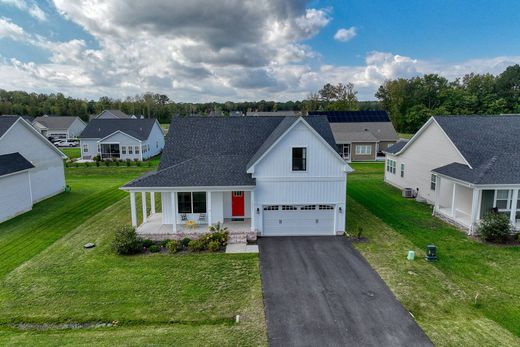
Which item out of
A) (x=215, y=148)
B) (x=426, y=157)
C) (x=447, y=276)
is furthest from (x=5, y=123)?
(x=426, y=157)

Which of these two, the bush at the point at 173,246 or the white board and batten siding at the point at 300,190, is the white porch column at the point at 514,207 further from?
the bush at the point at 173,246

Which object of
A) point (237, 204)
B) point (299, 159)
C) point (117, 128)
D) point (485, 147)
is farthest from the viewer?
point (117, 128)

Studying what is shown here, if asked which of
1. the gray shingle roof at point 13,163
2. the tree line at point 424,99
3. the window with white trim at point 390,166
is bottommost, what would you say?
the window with white trim at point 390,166

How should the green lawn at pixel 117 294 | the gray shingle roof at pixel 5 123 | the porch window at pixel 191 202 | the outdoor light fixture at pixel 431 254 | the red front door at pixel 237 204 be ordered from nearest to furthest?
the green lawn at pixel 117 294
the outdoor light fixture at pixel 431 254
the porch window at pixel 191 202
the red front door at pixel 237 204
the gray shingle roof at pixel 5 123

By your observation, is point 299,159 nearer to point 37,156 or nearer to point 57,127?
point 37,156

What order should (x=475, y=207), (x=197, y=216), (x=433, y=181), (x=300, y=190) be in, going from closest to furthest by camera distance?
(x=300, y=190) → (x=475, y=207) → (x=197, y=216) → (x=433, y=181)

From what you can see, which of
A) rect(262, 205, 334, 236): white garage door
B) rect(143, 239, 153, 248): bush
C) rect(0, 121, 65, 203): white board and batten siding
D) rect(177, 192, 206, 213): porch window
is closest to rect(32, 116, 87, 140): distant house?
rect(0, 121, 65, 203): white board and batten siding

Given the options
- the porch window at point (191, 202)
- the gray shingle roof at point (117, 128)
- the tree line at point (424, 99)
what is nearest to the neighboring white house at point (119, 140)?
the gray shingle roof at point (117, 128)
